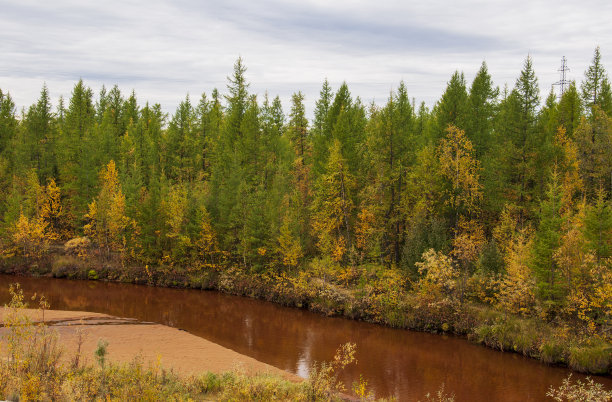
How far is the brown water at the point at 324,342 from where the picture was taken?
20641 millimetres

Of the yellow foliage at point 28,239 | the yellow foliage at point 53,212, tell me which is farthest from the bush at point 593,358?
the yellow foliage at point 53,212

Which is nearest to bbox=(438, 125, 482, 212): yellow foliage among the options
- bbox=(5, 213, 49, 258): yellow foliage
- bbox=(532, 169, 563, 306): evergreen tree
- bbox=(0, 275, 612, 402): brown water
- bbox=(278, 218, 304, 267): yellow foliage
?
bbox=(532, 169, 563, 306): evergreen tree

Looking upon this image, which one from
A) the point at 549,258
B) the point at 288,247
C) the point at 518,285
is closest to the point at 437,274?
the point at 518,285

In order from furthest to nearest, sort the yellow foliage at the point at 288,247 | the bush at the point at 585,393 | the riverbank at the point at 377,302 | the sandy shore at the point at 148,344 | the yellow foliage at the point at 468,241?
the yellow foliage at the point at 288,247 → the yellow foliage at the point at 468,241 → the riverbank at the point at 377,302 → the sandy shore at the point at 148,344 → the bush at the point at 585,393

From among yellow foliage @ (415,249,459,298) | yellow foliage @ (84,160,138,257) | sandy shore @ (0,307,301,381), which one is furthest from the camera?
yellow foliage @ (84,160,138,257)

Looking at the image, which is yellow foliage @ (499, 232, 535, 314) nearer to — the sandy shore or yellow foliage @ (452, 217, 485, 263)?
yellow foliage @ (452, 217, 485, 263)

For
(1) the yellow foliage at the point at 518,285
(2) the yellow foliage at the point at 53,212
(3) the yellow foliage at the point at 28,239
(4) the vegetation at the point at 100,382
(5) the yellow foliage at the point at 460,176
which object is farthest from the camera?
(2) the yellow foliage at the point at 53,212

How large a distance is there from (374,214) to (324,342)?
35.6 ft

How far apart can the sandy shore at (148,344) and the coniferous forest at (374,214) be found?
32.3 ft

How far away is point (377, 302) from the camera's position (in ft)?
96.9

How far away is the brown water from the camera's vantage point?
20641 millimetres

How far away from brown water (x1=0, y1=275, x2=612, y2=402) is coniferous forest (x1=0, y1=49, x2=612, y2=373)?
1.27m

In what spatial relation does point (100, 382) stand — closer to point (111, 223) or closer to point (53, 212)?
point (111, 223)

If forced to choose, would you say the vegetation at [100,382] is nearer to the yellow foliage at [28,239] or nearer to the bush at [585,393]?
the bush at [585,393]
